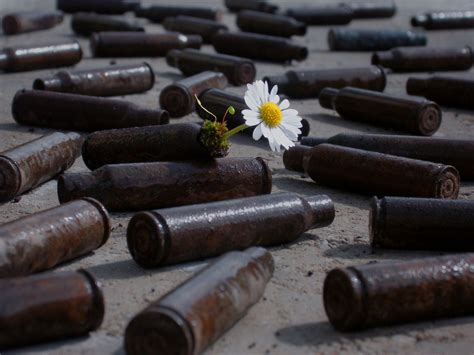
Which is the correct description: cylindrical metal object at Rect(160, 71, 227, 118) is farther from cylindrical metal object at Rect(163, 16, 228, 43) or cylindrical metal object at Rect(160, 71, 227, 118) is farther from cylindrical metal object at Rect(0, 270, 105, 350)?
cylindrical metal object at Rect(0, 270, 105, 350)

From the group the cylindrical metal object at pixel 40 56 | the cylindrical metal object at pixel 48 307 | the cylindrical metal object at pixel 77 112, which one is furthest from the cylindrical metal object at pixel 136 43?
the cylindrical metal object at pixel 48 307

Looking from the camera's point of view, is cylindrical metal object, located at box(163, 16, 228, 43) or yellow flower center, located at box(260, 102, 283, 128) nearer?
yellow flower center, located at box(260, 102, 283, 128)

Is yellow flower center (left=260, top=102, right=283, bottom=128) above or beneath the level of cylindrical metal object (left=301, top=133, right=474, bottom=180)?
above

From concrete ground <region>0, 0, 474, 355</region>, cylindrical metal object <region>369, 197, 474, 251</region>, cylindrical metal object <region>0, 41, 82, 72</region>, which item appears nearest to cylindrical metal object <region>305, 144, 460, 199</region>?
concrete ground <region>0, 0, 474, 355</region>

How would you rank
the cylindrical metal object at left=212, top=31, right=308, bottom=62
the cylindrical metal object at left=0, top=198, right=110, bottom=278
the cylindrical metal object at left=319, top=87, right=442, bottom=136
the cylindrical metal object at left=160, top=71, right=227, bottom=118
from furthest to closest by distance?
1. the cylindrical metal object at left=212, top=31, right=308, bottom=62
2. the cylindrical metal object at left=160, top=71, right=227, bottom=118
3. the cylindrical metal object at left=319, top=87, right=442, bottom=136
4. the cylindrical metal object at left=0, top=198, right=110, bottom=278

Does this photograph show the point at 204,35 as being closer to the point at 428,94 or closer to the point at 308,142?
the point at 428,94

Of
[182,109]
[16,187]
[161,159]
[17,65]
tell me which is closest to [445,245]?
[161,159]
